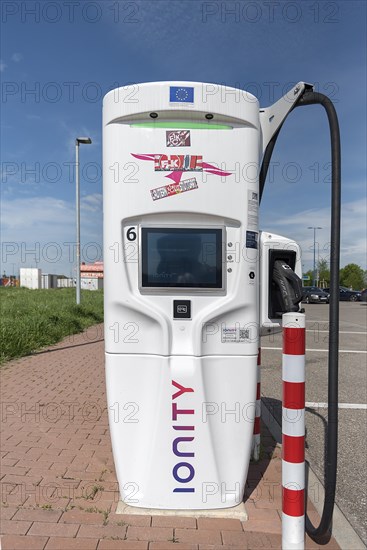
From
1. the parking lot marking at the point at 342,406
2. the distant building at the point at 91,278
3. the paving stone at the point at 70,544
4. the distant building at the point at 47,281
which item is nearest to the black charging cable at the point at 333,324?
the paving stone at the point at 70,544

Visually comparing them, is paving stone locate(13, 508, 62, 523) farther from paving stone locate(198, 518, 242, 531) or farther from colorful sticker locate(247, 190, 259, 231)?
colorful sticker locate(247, 190, 259, 231)

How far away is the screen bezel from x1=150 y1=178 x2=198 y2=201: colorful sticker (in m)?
0.20

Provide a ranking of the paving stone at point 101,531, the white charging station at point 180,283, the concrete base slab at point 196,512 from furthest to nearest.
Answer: the concrete base slab at point 196,512 < the white charging station at point 180,283 < the paving stone at point 101,531

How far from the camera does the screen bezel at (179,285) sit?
2.68 m

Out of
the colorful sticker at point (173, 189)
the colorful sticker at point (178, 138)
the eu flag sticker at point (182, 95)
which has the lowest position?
the colorful sticker at point (173, 189)

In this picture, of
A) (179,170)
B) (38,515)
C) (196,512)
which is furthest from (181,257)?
(38,515)

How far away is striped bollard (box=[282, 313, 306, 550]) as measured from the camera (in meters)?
A: 2.31

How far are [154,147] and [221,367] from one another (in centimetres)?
149

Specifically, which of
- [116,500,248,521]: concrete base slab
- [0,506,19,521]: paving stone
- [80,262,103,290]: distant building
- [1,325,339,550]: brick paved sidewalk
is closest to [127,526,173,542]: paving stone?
[1,325,339,550]: brick paved sidewalk

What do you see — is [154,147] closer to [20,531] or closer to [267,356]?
[20,531]

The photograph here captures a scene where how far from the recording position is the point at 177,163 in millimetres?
2641

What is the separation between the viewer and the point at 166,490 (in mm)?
2748

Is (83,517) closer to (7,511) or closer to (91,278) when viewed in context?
(7,511)

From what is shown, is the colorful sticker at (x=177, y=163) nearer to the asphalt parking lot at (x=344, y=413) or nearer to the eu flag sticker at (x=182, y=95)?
the eu flag sticker at (x=182, y=95)
